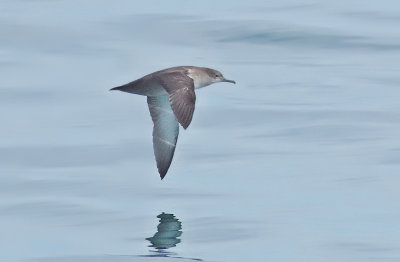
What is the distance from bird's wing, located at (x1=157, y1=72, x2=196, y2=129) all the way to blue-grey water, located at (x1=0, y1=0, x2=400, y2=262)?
2.77 feet

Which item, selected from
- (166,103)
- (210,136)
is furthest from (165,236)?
(210,136)

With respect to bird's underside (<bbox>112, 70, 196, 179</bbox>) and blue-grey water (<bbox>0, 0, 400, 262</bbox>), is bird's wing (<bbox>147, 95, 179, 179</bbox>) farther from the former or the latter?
blue-grey water (<bbox>0, 0, 400, 262</bbox>)

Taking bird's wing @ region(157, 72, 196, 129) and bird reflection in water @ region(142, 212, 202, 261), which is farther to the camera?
bird's wing @ region(157, 72, 196, 129)

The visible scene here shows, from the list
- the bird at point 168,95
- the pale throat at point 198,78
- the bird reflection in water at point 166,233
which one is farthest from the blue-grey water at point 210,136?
the pale throat at point 198,78

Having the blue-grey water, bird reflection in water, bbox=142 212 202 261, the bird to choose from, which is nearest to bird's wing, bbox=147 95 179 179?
the bird

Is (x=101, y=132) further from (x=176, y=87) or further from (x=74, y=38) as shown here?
(x=74, y=38)

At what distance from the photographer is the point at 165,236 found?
10.3 m

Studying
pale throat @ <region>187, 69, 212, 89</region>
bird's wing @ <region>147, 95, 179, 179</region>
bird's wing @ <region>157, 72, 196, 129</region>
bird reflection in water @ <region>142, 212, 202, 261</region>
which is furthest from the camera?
bird's wing @ <region>147, 95, 179, 179</region>

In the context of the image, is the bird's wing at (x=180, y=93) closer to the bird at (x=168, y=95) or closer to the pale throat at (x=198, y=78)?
the bird at (x=168, y=95)

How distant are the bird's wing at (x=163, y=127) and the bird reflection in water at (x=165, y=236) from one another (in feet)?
3.90

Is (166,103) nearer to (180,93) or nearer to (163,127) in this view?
(163,127)

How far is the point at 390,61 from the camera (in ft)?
54.5

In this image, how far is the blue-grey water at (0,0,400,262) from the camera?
1023 cm

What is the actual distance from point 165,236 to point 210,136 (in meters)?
3.13
